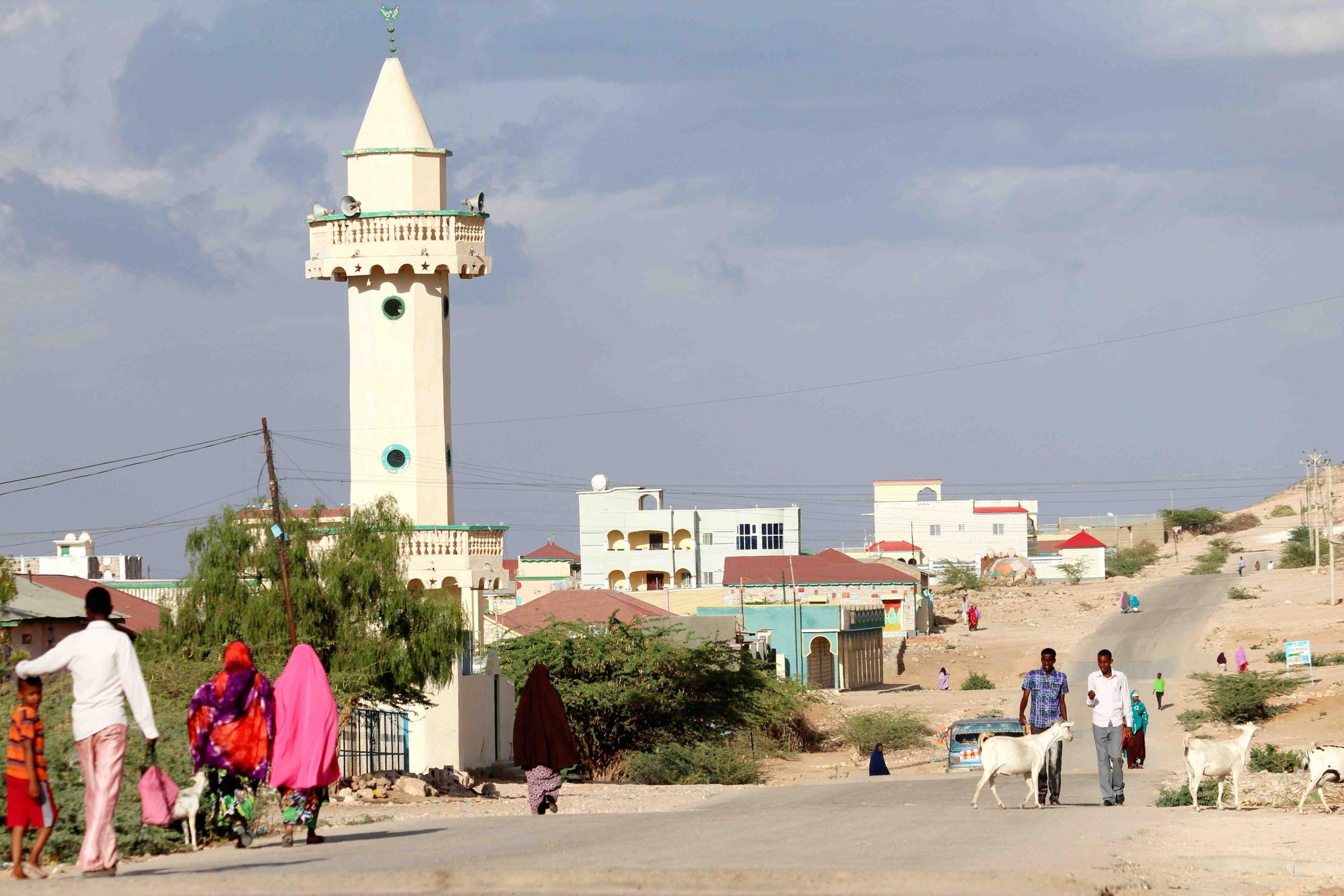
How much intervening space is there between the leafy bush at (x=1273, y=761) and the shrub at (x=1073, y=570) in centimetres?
7631

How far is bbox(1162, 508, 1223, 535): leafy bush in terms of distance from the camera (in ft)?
461

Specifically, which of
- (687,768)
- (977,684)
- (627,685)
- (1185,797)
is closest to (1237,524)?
(977,684)

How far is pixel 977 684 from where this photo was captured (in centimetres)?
5819

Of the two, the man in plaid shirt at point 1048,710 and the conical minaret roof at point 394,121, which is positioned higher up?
the conical minaret roof at point 394,121

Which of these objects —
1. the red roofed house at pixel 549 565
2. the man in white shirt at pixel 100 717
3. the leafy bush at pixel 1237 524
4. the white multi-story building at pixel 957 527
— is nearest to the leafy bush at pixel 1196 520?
the leafy bush at pixel 1237 524

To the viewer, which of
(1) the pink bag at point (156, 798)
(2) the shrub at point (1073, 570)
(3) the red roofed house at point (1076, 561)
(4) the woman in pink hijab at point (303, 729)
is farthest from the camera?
(3) the red roofed house at point (1076, 561)

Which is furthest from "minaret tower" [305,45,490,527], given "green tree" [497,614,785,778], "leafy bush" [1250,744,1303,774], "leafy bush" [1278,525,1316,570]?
"leafy bush" [1278,525,1316,570]

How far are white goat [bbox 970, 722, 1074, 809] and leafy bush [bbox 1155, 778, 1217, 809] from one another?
192 centimetres

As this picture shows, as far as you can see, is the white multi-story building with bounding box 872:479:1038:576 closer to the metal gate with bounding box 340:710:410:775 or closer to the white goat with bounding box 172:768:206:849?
the metal gate with bounding box 340:710:410:775

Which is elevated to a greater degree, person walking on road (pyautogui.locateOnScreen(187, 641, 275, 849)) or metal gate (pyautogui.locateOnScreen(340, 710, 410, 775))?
person walking on road (pyautogui.locateOnScreen(187, 641, 275, 849))

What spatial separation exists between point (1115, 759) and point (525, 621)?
108 feet

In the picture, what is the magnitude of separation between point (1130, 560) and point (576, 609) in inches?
3129

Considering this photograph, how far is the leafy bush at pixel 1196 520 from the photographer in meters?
141

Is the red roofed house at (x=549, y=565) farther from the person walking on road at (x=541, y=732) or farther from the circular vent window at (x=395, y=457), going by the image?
the person walking on road at (x=541, y=732)
